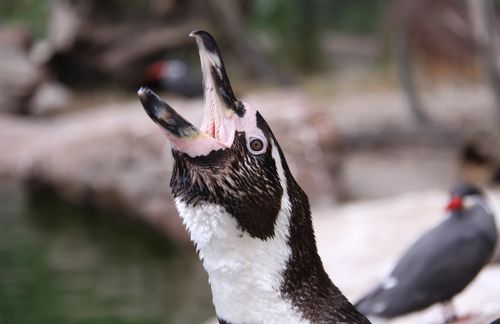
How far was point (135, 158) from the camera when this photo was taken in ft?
24.7

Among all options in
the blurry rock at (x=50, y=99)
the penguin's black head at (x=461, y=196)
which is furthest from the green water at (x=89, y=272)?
the blurry rock at (x=50, y=99)

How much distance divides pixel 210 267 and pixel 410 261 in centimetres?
185

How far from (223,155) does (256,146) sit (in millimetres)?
70

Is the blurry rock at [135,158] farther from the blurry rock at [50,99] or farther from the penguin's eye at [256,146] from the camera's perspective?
the penguin's eye at [256,146]

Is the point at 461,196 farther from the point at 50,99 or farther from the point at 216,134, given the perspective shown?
the point at 50,99

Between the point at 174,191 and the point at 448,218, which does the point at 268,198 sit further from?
the point at 448,218

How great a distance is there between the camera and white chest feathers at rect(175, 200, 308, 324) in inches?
72.5

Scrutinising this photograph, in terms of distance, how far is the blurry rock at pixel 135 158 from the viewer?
7195 mm

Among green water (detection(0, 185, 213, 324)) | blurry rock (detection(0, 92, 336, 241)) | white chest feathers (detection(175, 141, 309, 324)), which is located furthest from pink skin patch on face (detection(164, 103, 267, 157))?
blurry rock (detection(0, 92, 336, 241))

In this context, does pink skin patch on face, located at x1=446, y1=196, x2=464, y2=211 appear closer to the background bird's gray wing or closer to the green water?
the background bird's gray wing

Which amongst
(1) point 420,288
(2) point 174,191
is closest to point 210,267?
(2) point 174,191

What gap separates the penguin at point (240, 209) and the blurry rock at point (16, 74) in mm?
10281

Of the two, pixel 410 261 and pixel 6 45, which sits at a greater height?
pixel 6 45

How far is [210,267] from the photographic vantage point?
1876 millimetres
